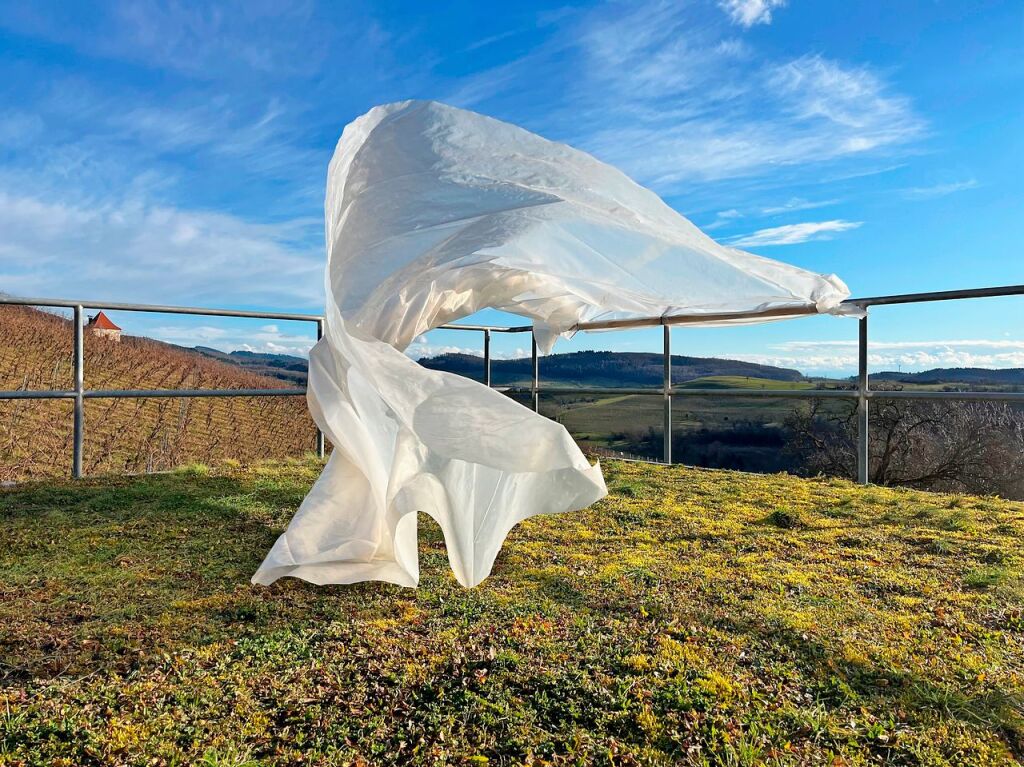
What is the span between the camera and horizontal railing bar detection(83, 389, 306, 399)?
3.57m

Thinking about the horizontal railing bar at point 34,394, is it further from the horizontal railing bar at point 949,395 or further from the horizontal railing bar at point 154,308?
the horizontal railing bar at point 949,395

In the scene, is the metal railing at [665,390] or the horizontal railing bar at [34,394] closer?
the horizontal railing bar at [34,394]

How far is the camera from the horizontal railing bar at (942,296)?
3284 mm

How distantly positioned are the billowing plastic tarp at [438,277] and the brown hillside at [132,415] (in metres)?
2.42

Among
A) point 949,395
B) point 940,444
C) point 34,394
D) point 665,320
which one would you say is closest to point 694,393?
point 665,320

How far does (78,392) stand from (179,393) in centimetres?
48

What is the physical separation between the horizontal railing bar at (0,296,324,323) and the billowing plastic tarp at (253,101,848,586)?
1.97 meters

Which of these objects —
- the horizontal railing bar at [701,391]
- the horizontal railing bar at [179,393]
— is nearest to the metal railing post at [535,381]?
the horizontal railing bar at [701,391]

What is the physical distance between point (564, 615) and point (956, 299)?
2967mm

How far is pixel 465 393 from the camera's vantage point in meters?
1.77

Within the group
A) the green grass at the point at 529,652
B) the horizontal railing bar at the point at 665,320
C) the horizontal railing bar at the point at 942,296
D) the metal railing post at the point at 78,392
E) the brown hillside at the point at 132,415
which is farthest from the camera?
the brown hillside at the point at 132,415

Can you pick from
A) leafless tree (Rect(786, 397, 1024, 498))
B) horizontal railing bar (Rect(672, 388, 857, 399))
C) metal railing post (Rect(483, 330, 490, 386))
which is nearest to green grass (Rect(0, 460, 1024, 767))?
horizontal railing bar (Rect(672, 388, 857, 399))

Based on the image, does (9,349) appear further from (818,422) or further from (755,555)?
(818,422)

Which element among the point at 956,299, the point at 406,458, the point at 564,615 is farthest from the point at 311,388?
the point at 956,299
